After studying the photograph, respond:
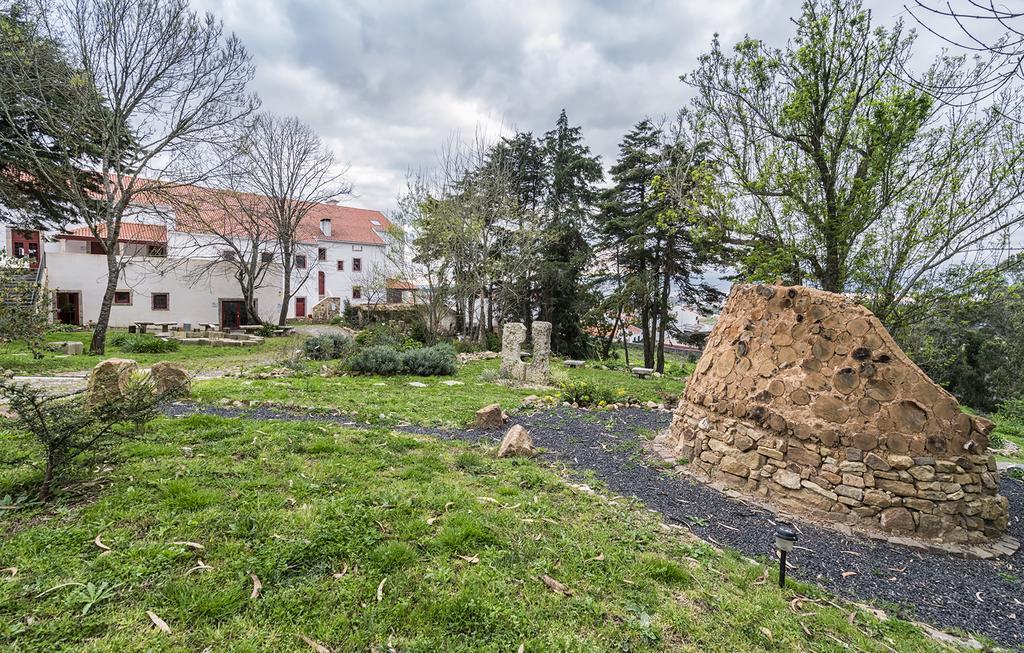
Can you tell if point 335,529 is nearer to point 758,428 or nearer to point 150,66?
→ point 758,428

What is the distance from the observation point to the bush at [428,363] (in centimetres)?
1158

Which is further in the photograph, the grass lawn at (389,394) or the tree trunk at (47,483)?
the grass lawn at (389,394)

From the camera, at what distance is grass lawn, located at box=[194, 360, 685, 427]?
281 inches

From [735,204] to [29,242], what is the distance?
101 ft

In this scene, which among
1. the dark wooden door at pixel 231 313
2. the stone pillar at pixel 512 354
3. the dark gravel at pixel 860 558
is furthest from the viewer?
the dark wooden door at pixel 231 313

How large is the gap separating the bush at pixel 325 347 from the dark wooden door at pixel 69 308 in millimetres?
14528

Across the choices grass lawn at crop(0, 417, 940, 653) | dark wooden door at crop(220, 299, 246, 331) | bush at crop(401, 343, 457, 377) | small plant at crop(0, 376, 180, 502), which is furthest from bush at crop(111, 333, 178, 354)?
small plant at crop(0, 376, 180, 502)

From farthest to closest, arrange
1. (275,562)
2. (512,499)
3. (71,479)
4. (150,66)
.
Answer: (150,66) → (512,499) → (71,479) → (275,562)

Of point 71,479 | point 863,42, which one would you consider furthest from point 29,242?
point 863,42

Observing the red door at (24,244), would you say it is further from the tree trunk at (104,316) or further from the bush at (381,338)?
the bush at (381,338)

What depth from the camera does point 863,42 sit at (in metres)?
7.92

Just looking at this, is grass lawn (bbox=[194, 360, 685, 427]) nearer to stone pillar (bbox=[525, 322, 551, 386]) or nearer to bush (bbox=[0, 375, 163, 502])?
stone pillar (bbox=[525, 322, 551, 386])

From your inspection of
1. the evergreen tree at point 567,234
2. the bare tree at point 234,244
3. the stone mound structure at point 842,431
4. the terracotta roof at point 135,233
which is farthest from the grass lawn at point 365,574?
the terracotta roof at point 135,233

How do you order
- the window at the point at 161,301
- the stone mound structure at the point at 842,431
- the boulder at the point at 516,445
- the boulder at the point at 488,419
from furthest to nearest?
the window at the point at 161,301 < the boulder at the point at 488,419 < the boulder at the point at 516,445 < the stone mound structure at the point at 842,431
